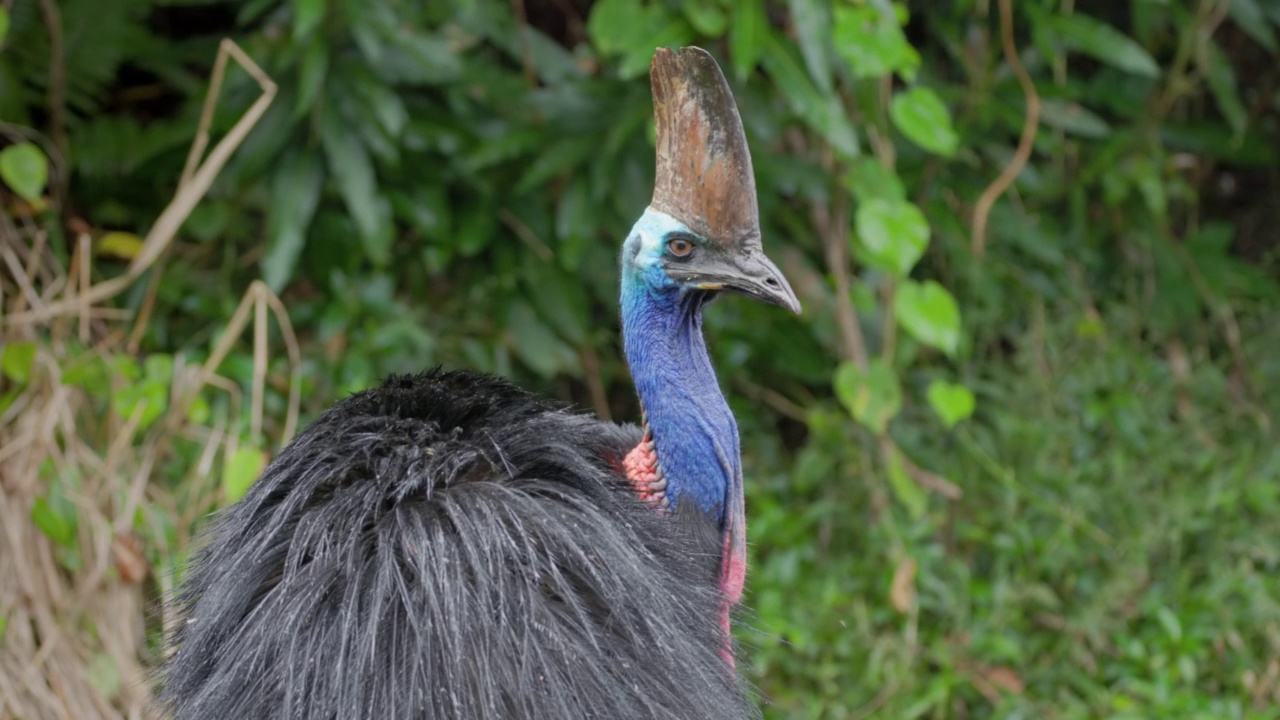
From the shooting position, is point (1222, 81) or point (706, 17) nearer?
point (706, 17)

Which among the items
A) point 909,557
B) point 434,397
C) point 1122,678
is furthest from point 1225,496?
point 434,397

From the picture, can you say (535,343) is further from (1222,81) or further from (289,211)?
(1222,81)

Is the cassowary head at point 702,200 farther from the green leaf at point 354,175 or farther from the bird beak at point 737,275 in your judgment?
the green leaf at point 354,175

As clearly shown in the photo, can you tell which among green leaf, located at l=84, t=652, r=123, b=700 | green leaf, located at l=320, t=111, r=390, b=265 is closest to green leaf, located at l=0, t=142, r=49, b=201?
green leaf, located at l=320, t=111, r=390, b=265

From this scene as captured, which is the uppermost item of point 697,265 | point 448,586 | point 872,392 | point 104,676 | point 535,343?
point 697,265

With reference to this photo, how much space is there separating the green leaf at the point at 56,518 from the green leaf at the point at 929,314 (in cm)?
174

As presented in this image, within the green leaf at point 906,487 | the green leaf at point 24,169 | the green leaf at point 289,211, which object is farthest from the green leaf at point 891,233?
the green leaf at point 24,169

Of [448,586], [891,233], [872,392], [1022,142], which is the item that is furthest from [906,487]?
[448,586]

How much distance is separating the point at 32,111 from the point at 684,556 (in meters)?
2.71

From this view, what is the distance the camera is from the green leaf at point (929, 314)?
3129 mm

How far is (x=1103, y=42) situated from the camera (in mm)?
3559

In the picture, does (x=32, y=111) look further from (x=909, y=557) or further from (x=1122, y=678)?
(x=1122, y=678)

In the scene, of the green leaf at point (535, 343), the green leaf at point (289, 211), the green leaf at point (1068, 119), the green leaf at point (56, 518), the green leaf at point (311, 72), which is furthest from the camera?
the green leaf at point (1068, 119)

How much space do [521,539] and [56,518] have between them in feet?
4.98
